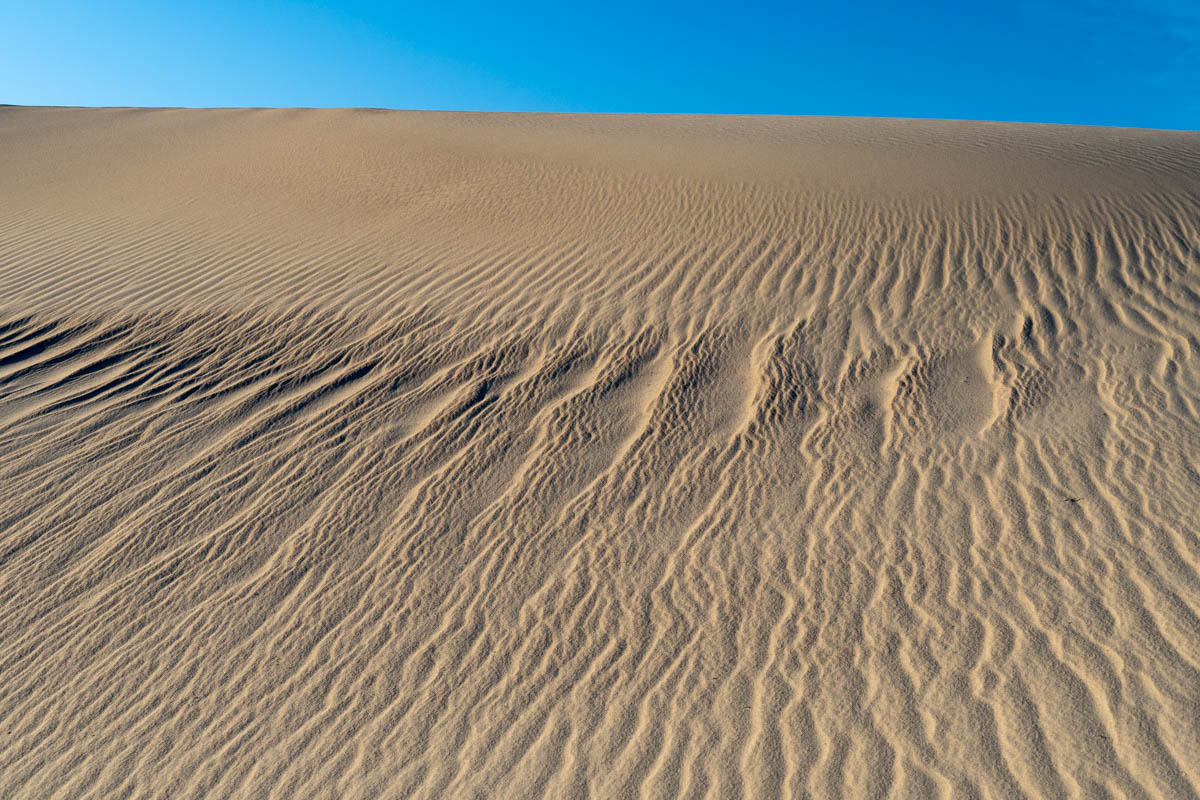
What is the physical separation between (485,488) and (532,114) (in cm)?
1860

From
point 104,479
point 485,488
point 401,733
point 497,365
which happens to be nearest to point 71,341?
point 104,479

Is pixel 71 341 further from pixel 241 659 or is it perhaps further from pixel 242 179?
pixel 242 179

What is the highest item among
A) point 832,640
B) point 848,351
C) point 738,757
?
point 848,351

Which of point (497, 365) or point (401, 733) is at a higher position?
point (497, 365)

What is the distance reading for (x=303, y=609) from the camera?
4496 mm

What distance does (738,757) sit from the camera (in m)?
3.48

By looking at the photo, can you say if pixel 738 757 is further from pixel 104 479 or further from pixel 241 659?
pixel 104 479

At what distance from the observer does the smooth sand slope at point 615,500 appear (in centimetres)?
360

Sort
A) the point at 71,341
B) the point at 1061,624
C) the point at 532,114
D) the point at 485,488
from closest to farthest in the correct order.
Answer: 1. the point at 1061,624
2. the point at 485,488
3. the point at 71,341
4. the point at 532,114

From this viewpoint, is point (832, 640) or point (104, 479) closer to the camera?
point (832, 640)

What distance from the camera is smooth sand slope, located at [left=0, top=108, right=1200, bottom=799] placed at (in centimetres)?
360

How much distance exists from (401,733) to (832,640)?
2142 millimetres

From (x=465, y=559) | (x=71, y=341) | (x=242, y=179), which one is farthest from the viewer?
(x=242, y=179)

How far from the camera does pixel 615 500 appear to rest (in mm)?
5332
